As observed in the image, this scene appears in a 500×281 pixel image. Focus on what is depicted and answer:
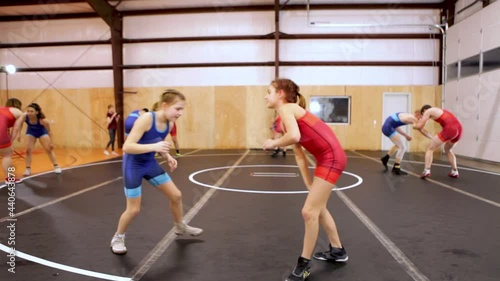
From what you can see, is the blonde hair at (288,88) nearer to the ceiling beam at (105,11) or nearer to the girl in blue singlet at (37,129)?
the girl in blue singlet at (37,129)

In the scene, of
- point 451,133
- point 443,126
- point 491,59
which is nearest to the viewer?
point 451,133

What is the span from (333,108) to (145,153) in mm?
13012

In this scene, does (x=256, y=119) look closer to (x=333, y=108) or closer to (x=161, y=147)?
(x=333, y=108)

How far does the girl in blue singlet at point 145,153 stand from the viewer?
319 cm

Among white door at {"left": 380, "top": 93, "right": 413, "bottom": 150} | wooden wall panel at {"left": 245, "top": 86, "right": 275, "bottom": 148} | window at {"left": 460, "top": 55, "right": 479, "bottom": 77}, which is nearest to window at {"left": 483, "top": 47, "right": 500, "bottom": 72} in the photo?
window at {"left": 460, "top": 55, "right": 479, "bottom": 77}

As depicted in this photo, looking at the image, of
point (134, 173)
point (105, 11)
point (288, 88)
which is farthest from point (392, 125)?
point (105, 11)

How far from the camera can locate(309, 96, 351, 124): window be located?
50.5ft

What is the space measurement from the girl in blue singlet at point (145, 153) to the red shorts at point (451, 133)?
6713 mm

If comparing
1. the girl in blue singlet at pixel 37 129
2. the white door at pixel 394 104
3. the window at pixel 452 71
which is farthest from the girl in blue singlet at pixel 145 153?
the window at pixel 452 71

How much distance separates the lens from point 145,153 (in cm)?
347

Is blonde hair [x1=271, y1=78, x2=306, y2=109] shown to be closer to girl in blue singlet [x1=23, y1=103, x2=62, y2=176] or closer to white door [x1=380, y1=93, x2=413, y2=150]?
girl in blue singlet [x1=23, y1=103, x2=62, y2=176]

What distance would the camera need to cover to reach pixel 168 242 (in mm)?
3875

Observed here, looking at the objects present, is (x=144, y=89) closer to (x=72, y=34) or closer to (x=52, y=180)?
(x=72, y=34)

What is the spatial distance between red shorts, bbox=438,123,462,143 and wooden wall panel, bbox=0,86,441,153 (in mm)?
7333
